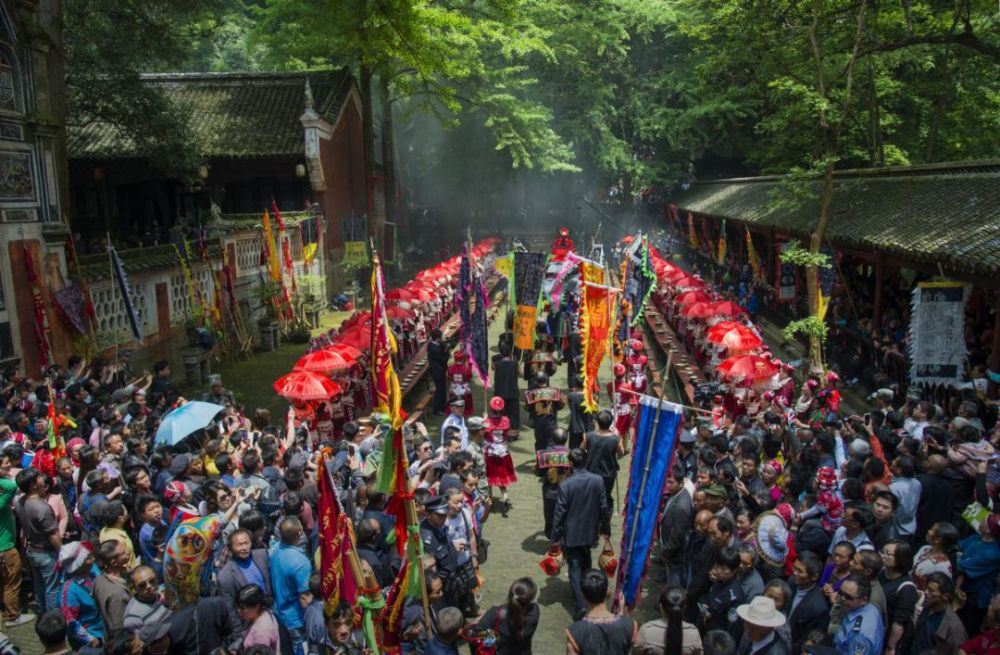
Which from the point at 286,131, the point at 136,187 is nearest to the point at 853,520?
the point at 286,131

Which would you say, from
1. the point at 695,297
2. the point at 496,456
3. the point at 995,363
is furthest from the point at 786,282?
the point at 496,456

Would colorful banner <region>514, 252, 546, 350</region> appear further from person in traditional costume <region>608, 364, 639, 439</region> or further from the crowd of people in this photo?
the crowd of people

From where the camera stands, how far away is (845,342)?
1620 cm

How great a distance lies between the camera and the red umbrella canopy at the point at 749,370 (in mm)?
10922

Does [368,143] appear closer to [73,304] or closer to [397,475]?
[73,304]

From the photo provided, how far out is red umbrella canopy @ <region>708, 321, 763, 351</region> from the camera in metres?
12.1

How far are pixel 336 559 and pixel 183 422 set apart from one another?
11.2 ft

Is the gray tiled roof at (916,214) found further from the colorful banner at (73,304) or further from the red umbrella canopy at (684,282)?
the colorful banner at (73,304)

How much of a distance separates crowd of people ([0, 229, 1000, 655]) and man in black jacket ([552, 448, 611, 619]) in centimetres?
2

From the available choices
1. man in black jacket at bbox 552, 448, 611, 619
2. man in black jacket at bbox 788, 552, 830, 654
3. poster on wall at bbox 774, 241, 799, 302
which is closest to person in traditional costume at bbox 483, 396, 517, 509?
man in black jacket at bbox 552, 448, 611, 619

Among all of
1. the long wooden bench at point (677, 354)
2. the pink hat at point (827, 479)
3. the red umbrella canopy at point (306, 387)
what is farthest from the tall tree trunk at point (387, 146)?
the pink hat at point (827, 479)

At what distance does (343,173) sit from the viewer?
28.4 metres

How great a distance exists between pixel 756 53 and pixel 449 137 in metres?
25.2

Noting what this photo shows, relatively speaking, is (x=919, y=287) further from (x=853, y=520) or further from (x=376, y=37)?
(x=376, y=37)
